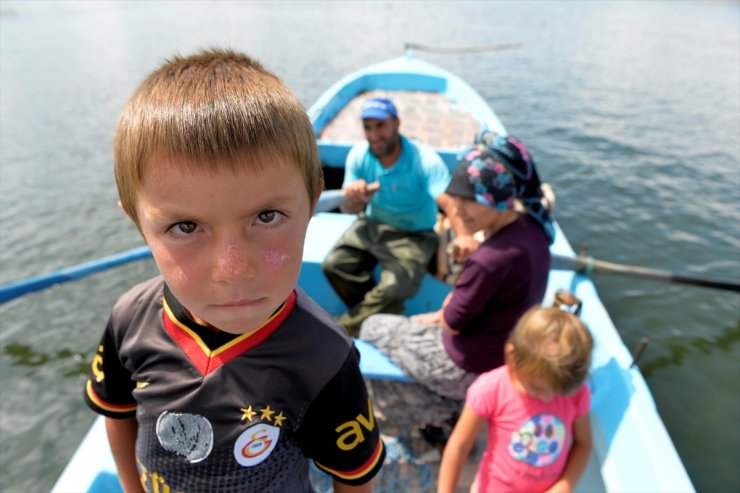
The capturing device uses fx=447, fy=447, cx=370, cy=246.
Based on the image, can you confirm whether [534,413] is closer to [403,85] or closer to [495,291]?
[495,291]

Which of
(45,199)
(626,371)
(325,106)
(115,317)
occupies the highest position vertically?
(115,317)

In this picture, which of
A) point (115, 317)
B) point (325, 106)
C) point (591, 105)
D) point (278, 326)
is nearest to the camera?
point (278, 326)

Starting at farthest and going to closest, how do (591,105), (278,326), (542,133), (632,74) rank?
(632,74) → (591,105) → (542,133) → (278,326)

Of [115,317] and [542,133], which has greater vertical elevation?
[115,317]

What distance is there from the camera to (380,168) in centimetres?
321

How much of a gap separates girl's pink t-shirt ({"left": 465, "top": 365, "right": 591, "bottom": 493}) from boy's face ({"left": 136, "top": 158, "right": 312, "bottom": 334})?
4.40 feet

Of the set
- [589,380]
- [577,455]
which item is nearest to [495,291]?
[577,455]

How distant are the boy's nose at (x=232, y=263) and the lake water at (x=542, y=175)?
626mm

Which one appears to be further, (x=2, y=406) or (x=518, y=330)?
(x=2, y=406)

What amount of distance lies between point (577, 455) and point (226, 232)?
76.5 inches

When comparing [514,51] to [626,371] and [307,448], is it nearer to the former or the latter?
[626,371]

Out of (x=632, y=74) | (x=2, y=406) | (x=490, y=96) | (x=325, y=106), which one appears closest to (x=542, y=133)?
(x=490, y=96)

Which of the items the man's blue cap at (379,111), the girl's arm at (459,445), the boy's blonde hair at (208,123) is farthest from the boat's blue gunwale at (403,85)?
the boy's blonde hair at (208,123)

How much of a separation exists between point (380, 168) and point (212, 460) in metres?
2.41
